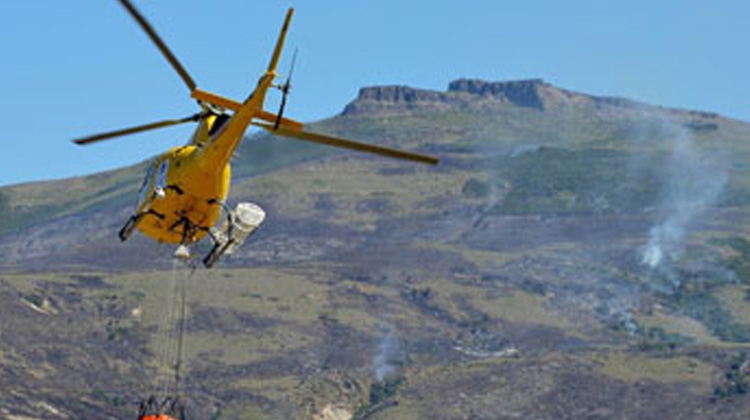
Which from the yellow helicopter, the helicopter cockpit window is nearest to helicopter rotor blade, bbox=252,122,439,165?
the yellow helicopter

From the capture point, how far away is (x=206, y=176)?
83688mm

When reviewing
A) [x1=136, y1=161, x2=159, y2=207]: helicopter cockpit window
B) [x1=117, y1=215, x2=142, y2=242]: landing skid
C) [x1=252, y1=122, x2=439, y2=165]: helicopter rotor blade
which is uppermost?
[x1=252, y1=122, x2=439, y2=165]: helicopter rotor blade

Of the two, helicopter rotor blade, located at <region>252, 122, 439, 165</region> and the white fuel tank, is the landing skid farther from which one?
helicopter rotor blade, located at <region>252, 122, 439, 165</region>

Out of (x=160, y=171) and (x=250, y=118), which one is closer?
(x=250, y=118)

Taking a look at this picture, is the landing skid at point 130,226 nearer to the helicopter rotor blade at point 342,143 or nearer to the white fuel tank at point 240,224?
the white fuel tank at point 240,224

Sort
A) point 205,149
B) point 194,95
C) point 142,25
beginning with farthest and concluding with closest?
point 205,149
point 194,95
point 142,25

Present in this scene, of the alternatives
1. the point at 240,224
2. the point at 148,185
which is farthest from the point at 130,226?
the point at 240,224

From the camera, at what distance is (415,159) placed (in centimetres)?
8188

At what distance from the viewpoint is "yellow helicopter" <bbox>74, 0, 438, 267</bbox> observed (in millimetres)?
80000

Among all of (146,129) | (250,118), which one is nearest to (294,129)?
(250,118)

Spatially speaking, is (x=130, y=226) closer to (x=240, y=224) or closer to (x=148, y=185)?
(x=148, y=185)

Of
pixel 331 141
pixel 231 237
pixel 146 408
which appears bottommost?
pixel 146 408

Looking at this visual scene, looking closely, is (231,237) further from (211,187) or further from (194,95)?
(194,95)

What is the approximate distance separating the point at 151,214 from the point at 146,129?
4.88m
